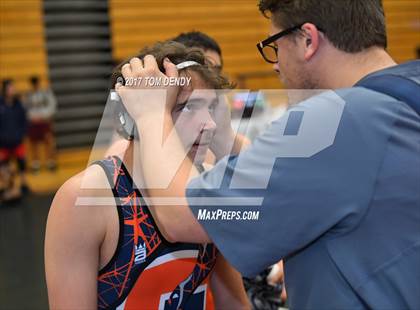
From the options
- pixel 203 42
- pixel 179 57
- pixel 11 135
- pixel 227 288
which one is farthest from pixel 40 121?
pixel 179 57

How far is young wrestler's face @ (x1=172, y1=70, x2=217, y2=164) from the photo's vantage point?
4.69ft

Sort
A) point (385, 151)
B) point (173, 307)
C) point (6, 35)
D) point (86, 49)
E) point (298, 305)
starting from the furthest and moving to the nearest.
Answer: point (86, 49) → point (6, 35) → point (173, 307) → point (298, 305) → point (385, 151)

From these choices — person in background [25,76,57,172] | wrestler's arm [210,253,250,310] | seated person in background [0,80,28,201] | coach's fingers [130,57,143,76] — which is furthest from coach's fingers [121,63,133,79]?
person in background [25,76,57,172]

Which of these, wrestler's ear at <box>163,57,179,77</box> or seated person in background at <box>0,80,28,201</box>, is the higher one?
wrestler's ear at <box>163,57,179,77</box>

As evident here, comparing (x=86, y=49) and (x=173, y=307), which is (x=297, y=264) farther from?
(x=86, y=49)

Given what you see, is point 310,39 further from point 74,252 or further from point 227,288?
point 227,288

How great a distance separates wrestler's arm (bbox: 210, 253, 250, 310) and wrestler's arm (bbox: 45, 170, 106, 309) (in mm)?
584

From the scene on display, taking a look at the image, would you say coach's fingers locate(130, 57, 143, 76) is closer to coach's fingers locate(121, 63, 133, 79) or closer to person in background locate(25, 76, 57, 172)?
coach's fingers locate(121, 63, 133, 79)

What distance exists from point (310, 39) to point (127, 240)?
0.67m

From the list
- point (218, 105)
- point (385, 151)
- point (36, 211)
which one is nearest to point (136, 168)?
point (218, 105)

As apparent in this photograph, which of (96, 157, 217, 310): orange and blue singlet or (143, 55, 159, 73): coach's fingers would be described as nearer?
(143, 55, 159, 73): coach's fingers

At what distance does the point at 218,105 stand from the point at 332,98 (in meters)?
0.61

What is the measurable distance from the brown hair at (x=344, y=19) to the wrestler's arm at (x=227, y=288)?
94cm

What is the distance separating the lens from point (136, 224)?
1.37 m
